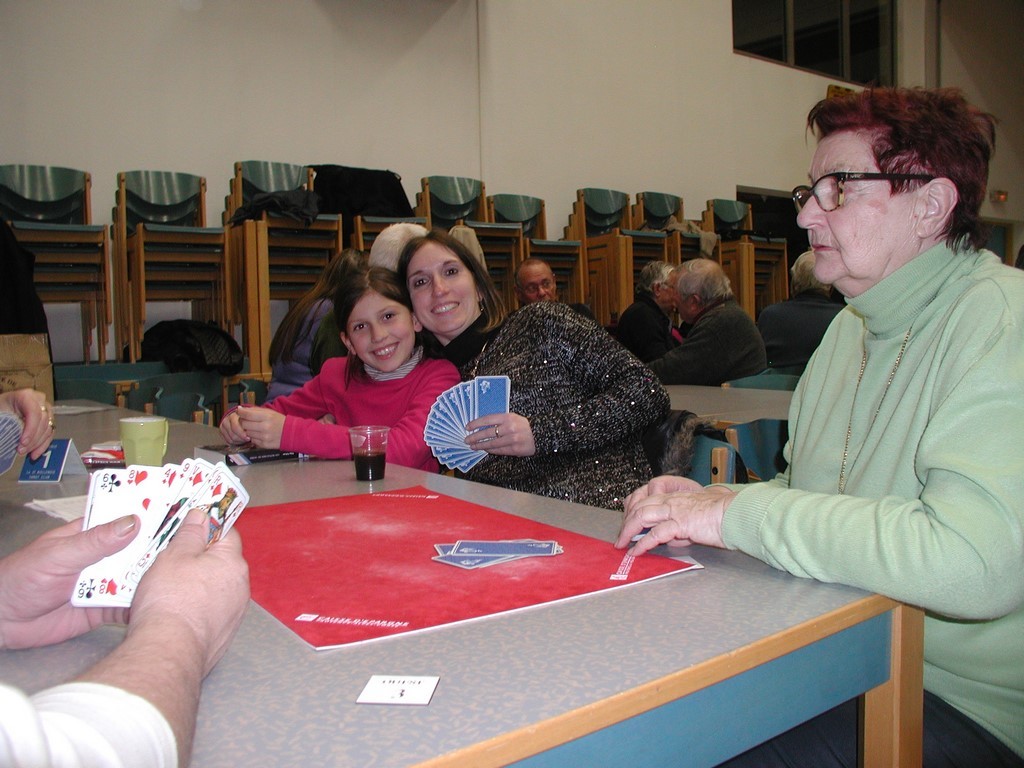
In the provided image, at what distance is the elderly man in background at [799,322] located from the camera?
13.3 feet

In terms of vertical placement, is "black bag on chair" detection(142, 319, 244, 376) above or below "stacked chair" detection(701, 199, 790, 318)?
below

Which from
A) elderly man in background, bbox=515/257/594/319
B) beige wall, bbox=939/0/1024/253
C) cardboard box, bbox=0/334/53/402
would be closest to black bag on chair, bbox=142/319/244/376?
elderly man in background, bbox=515/257/594/319

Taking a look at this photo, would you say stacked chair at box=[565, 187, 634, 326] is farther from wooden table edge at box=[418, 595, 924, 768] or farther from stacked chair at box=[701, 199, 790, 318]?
wooden table edge at box=[418, 595, 924, 768]

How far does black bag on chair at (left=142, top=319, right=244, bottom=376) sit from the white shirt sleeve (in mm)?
4798

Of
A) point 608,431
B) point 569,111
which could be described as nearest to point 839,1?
point 569,111

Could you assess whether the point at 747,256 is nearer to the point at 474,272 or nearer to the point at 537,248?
the point at 537,248

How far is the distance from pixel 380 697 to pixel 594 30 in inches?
316

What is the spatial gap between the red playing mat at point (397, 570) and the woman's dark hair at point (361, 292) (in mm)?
930

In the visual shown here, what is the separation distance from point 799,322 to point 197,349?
11.5 ft

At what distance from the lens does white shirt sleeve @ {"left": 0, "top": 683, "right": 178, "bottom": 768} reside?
1.21 ft

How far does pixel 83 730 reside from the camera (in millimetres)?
450

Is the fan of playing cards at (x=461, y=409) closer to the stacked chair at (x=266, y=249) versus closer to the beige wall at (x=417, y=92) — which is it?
the stacked chair at (x=266, y=249)

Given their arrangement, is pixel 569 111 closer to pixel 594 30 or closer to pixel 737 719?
pixel 594 30

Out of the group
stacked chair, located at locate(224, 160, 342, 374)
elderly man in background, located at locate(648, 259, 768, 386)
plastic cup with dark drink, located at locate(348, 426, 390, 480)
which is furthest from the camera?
stacked chair, located at locate(224, 160, 342, 374)
